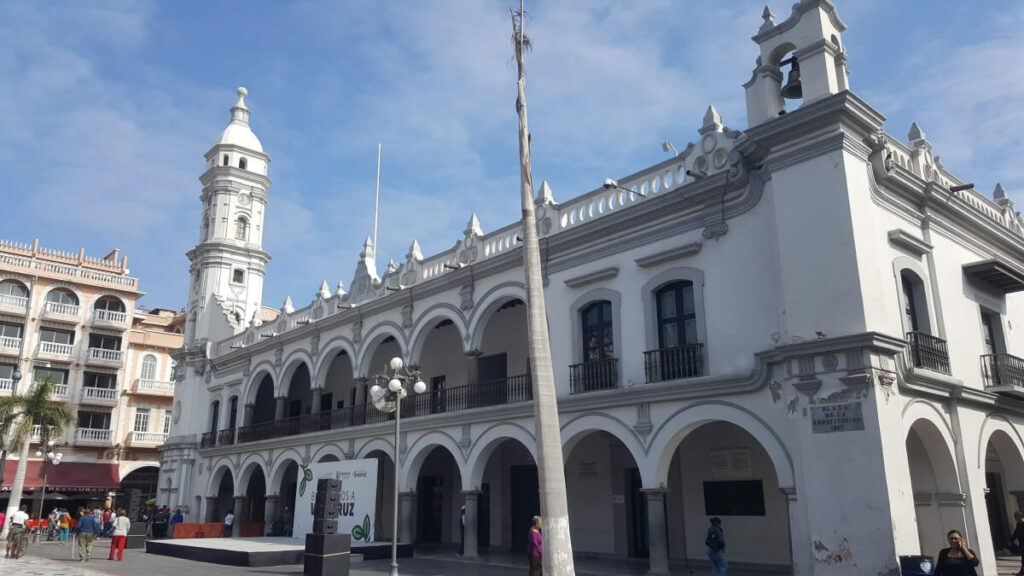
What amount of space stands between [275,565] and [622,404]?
27.8 ft

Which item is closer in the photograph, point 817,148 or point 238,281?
point 817,148

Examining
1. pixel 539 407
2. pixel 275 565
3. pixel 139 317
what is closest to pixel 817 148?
pixel 539 407

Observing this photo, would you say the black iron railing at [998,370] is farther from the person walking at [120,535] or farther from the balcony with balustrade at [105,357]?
the balcony with balustrade at [105,357]

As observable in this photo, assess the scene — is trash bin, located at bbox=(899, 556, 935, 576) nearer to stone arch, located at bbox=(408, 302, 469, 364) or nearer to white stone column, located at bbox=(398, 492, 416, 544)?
stone arch, located at bbox=(408, 302, 469, 364)

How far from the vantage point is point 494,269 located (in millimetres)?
18969

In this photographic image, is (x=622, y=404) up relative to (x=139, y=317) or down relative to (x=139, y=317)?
down

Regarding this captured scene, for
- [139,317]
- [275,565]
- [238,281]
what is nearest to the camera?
[275,565]

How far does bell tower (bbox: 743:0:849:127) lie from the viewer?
13320 millimetres

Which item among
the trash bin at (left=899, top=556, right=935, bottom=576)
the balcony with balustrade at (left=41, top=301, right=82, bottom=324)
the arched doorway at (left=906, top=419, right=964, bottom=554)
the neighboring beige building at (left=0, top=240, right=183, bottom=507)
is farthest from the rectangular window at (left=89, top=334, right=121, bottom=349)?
the trash bin at (left=899, top=556, right=935, bottom=576)

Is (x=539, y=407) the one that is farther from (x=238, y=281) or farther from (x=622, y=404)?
(x=238, y=281)

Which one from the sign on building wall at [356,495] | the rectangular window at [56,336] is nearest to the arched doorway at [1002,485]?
the sign on building wall at [356,495]

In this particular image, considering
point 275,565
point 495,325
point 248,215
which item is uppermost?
point 248,215

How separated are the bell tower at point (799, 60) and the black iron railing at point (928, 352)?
4.52 meters

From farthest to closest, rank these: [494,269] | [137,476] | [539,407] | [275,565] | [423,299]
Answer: [137,476], [423,299], [494,269], [275,565], [539,407]
